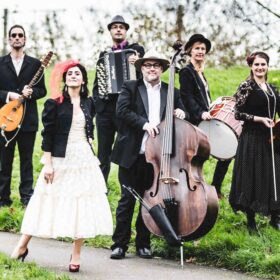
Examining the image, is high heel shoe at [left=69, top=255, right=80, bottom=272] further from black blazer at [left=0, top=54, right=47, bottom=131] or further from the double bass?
black blazer at [left=0, top=54, right=47, bottom=131]

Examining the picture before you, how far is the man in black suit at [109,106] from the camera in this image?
8.06m

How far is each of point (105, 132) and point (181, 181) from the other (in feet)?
8.29

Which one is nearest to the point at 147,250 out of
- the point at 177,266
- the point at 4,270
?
the point at 177,266

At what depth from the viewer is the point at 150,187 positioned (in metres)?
6.20

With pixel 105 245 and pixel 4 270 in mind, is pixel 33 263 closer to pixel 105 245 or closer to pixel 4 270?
pixel 4 270

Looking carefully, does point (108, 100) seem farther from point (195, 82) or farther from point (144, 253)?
point (144, 253)

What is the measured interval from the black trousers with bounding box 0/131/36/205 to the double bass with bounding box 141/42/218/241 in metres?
2.72

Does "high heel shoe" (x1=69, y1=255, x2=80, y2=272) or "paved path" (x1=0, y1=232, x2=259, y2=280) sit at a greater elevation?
"high heel shoe" (x1=69, y1=255, x2=80, y2=272)

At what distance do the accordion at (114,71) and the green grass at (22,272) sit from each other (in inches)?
108

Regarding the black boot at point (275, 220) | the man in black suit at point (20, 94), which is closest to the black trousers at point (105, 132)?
the man in black suit at point (20, 94)

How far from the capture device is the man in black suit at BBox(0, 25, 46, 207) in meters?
8.28

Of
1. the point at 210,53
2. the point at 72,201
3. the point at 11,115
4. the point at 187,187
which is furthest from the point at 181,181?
the point at 210,53

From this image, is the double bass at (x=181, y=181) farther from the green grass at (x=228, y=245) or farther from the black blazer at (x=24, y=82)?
the black blazer at (x=24, y=82)

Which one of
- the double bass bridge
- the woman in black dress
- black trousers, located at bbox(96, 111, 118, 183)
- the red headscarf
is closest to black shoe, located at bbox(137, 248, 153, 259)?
the double bass bridge
